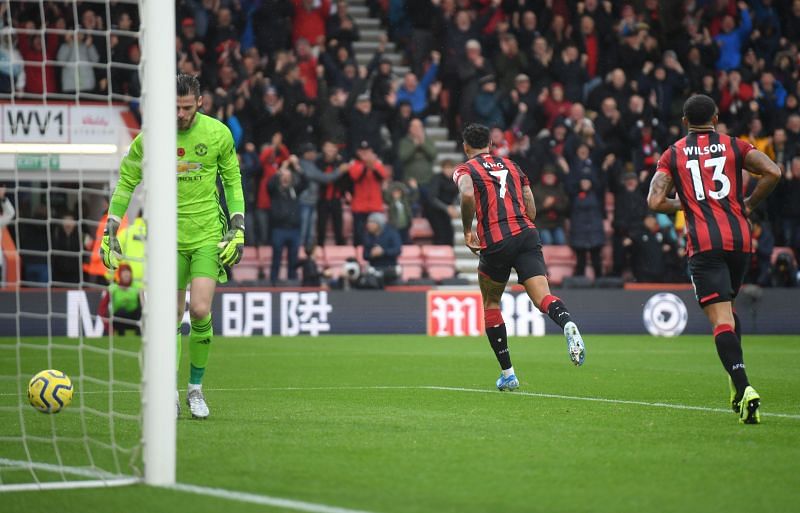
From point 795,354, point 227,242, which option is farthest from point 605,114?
point 227,242

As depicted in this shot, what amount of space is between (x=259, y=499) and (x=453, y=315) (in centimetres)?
1497

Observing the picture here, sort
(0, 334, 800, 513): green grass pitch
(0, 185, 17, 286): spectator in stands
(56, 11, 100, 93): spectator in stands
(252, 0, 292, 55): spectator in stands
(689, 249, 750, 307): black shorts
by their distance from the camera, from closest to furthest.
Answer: (0, 334, 800, 513): green grass pitch → (689, 249, 750, 307): black shorts → (0, 185, 17, 286): spectator in stands → (56, 11, 100, 93): spectator in stands → (252, 0, 292, 55): spectator in stands

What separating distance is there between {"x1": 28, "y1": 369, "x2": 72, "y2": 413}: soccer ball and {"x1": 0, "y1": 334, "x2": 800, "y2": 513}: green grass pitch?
0.65 feet

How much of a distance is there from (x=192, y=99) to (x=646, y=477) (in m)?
4.01

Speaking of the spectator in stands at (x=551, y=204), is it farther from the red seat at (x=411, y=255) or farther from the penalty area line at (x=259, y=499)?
the penalty area line at (x=259, y=499)

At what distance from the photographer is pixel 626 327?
66.7 feet

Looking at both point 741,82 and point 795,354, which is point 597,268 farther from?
point 795,354

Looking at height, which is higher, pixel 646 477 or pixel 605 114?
pixel 605 114

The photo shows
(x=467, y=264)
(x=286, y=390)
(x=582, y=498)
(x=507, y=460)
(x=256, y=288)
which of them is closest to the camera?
(x=582, y=498)

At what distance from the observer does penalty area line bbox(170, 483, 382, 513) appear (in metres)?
4.88

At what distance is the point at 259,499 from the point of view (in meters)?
5.12

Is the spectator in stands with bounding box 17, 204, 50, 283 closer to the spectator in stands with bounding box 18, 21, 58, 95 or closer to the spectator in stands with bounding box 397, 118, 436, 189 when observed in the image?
the spectator in stands with bounding box 18, 21, 58, 95

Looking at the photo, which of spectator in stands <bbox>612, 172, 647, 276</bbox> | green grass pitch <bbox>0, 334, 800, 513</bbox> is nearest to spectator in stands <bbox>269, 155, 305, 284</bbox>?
spectator in stands <bbox>612, 172, 647, 276</bbox>

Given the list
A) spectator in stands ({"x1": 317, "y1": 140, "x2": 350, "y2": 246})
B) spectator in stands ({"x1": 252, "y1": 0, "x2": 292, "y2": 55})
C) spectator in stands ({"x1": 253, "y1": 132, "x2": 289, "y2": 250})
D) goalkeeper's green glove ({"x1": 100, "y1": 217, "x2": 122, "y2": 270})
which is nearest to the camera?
goalkeeper's green glove ({"x1": 100, "y1": 217, "x2": 122, "y2": 270})
